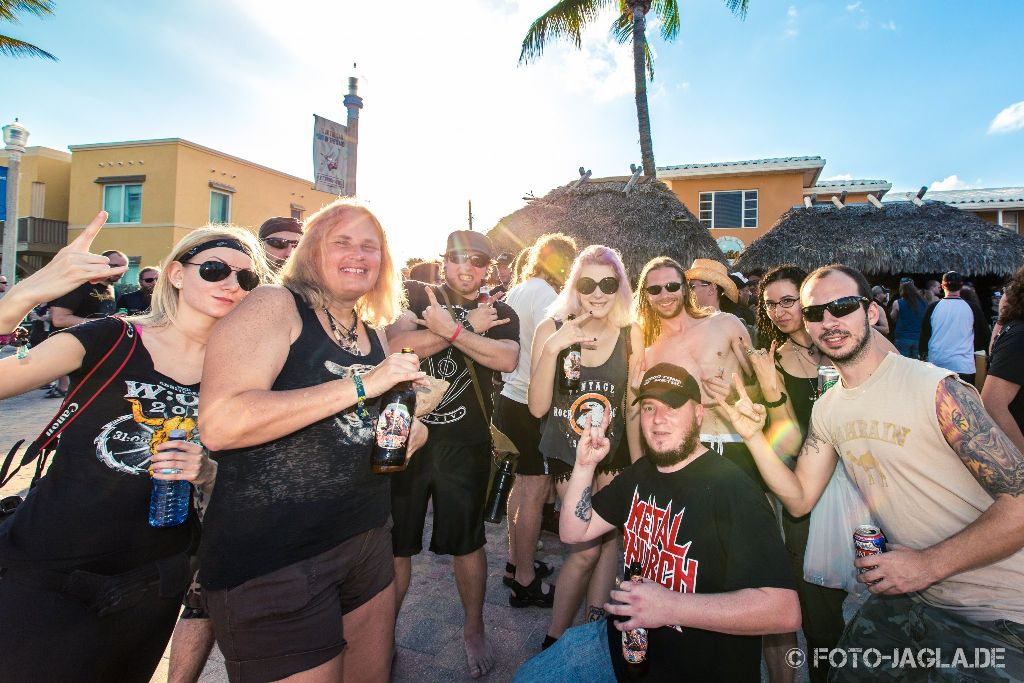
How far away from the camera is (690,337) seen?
362cm

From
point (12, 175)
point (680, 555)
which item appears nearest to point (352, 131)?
point (680, 555)

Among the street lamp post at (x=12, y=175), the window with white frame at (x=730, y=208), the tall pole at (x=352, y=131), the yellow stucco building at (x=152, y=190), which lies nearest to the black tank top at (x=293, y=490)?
the tall pole at (x=352, y=131)

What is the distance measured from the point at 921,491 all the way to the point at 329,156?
7571mm

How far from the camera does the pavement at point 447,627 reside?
10.0 ft

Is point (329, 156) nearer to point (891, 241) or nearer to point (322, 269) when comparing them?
point (322, 269)

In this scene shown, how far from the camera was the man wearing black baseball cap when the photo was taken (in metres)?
1.82

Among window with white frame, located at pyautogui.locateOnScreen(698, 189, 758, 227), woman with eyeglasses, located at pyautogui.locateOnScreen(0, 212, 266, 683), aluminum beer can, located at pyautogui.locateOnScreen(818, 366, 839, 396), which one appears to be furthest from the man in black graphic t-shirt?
window with white frame, located at pyautogui.locateOnScreen(698, 189, 758, 227)

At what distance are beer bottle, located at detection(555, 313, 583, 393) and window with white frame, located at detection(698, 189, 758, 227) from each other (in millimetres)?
21934

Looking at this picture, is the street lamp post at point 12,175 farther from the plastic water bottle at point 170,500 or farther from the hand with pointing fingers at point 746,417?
the hand with pointing fingers at point 746,417

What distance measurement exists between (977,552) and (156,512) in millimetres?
3066

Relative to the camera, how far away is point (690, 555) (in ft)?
6.66

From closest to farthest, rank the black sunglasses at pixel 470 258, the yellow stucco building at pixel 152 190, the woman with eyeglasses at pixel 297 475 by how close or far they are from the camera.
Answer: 1. the woman with eyeglasses at pixel 297 475
2. the black sunglasses at pixel 470 258
3. the yellow stucco building at pixel 152 190

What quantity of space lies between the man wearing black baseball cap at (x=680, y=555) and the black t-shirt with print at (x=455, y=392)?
999 millimetres

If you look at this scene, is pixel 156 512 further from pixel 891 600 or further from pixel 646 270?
pixel 646 270
